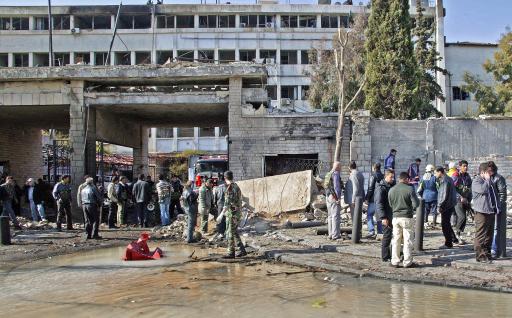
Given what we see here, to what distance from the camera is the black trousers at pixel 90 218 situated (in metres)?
13.6

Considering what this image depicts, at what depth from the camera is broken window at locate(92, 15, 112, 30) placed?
1947 inches

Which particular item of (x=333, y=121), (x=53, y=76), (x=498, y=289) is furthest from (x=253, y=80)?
(x=498, y=289)

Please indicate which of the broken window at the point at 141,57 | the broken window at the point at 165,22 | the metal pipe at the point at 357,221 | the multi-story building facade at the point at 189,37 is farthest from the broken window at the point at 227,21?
the metal pipe at the point at 357,221

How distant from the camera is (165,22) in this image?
4966 cm

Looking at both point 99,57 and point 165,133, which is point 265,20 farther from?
point 99,57

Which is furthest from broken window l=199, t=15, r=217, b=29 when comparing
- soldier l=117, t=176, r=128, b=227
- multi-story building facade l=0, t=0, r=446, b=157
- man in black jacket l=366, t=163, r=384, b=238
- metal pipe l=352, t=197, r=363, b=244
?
metal pipe l=352, t=197, r=363, b=244

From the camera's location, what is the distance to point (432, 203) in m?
12.9

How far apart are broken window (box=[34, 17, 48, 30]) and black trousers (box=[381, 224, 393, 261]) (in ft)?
157

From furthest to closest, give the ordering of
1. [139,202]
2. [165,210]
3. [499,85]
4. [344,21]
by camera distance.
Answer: [344,21], [499,85], [139,202], [165,210]

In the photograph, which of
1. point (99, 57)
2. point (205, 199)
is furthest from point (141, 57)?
point (205, 199)

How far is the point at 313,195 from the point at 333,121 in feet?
12.2

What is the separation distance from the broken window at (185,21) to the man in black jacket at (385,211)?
4253cm

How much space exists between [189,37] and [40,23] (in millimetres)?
14425

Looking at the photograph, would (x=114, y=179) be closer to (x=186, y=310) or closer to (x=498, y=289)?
(x=186, y=310)
